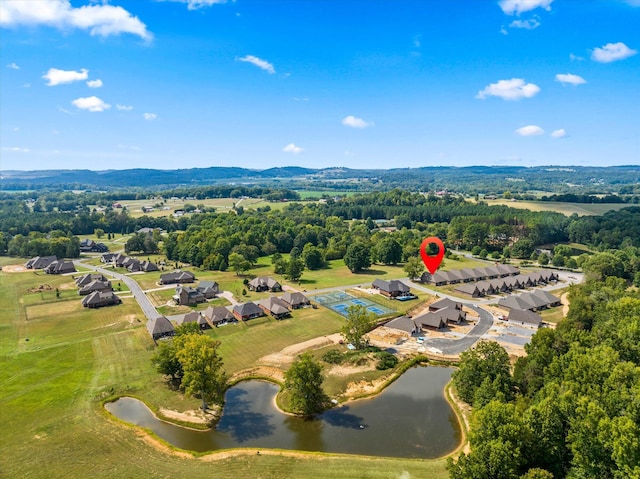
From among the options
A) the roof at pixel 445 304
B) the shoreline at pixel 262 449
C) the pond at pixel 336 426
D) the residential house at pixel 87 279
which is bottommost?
the pond at pixel 336 426

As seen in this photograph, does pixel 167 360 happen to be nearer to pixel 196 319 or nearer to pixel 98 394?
pixel 98 394

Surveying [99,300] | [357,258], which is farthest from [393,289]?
[99,300]

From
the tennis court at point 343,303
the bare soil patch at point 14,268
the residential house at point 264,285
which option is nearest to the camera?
the tennis court at point 343,303

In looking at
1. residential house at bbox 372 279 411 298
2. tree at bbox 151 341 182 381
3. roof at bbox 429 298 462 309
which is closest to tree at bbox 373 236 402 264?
residential house at bbox 372 279 411 298

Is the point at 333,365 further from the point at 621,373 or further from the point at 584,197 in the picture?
the point at 584,197

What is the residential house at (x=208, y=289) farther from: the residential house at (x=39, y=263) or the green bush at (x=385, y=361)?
the residential house at (x=39, y=263)

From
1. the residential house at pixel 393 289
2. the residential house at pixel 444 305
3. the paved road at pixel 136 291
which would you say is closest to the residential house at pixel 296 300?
the residential house at pixel 393 289

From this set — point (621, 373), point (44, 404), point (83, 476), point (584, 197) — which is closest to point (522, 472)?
point (621, 373)
